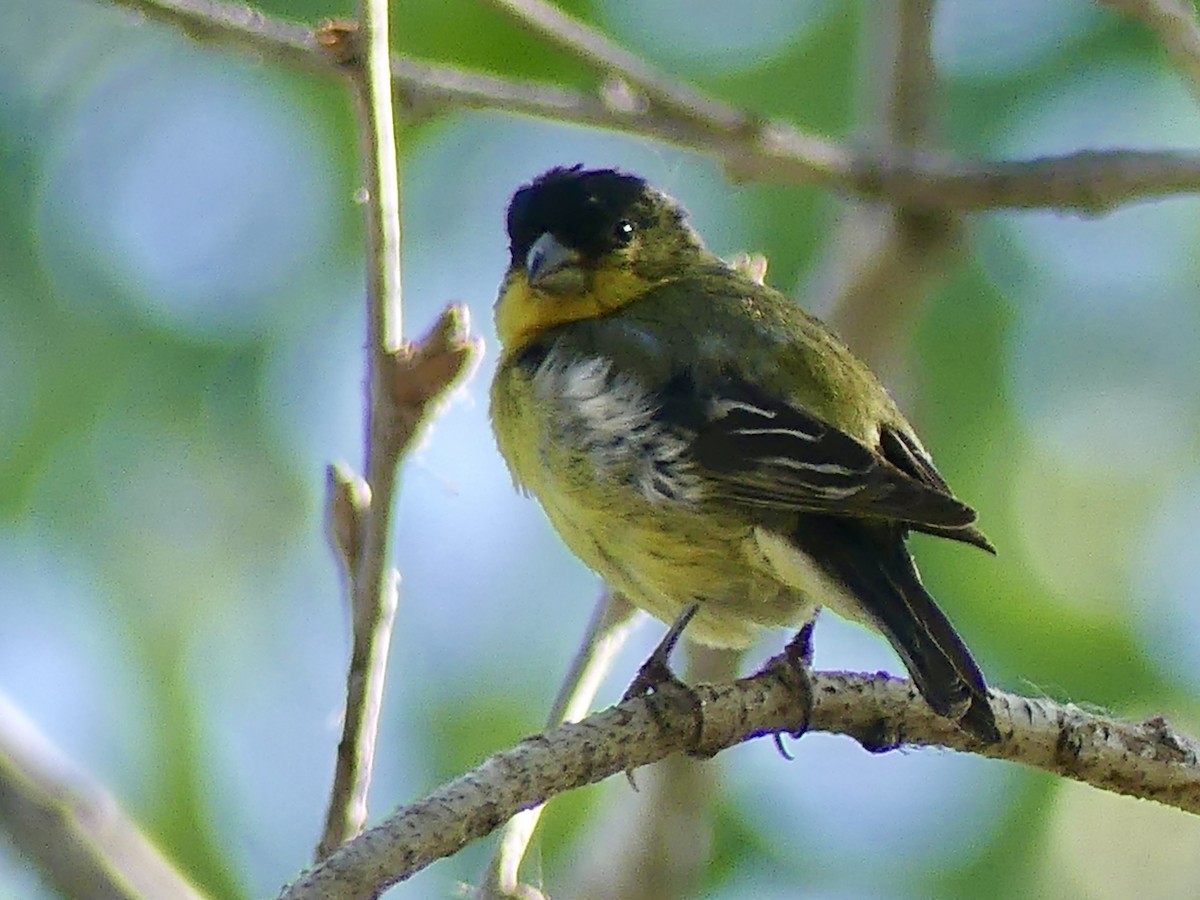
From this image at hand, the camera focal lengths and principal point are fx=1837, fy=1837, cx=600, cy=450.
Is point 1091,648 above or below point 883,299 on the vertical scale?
below

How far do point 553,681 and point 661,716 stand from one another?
365cm

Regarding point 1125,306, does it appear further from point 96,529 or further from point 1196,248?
point 96,529

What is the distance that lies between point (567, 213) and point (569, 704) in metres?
1.72

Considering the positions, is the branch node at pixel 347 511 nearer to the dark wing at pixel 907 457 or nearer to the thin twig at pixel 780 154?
the thin twig at pixel 780 154

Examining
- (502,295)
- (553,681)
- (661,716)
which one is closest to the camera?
(661,716)

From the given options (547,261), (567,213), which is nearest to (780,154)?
(567,213)

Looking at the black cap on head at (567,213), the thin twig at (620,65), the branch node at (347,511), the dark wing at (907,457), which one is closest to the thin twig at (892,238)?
the thin twig at (620,65)

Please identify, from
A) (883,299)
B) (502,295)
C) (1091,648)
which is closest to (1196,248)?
(1091,648)

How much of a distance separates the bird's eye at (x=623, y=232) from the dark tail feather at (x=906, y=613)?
4.06 ft

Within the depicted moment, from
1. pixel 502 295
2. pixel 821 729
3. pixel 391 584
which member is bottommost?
pixel 821 729

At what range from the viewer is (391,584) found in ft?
7.64

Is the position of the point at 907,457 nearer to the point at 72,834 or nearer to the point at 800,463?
the point at 800,463

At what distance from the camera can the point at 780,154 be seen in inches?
177

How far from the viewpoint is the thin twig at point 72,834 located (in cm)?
217
